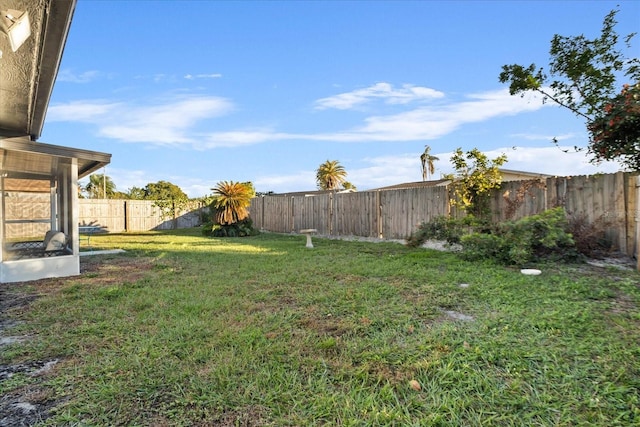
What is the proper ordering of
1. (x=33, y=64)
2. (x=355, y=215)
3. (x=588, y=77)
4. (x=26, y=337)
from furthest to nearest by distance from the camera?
(x=355, y=215)
(x=588, y=77)
(x=33, y=64)
(x=26, y=337)

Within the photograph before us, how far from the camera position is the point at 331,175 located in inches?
1379

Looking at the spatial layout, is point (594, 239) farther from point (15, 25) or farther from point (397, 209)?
point (15, 25)

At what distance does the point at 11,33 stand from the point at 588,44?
344 inches

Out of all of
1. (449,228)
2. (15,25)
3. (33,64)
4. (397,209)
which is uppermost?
(33,64)

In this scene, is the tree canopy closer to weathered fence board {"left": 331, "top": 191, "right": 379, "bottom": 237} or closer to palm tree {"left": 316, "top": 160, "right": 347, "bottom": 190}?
weathered fence board {"left": 331, "top": 191, "right": 379, "bottom": 237}

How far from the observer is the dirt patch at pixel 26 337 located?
6.05 ft

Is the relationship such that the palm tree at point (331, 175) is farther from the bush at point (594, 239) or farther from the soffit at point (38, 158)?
the bush at point (594, 239)

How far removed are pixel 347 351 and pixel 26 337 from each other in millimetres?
2838

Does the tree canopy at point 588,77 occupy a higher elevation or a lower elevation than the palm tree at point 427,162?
lower

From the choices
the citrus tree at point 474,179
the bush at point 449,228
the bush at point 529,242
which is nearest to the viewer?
the bush at point 529,242

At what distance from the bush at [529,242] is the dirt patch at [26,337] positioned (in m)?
5.91

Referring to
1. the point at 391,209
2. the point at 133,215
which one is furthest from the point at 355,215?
the point at 133,215

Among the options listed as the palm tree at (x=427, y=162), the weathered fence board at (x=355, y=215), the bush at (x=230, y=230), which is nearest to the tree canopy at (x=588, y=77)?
the weathered fence board at (x=355, y=215)

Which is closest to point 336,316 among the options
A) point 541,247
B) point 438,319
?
point 438,319
